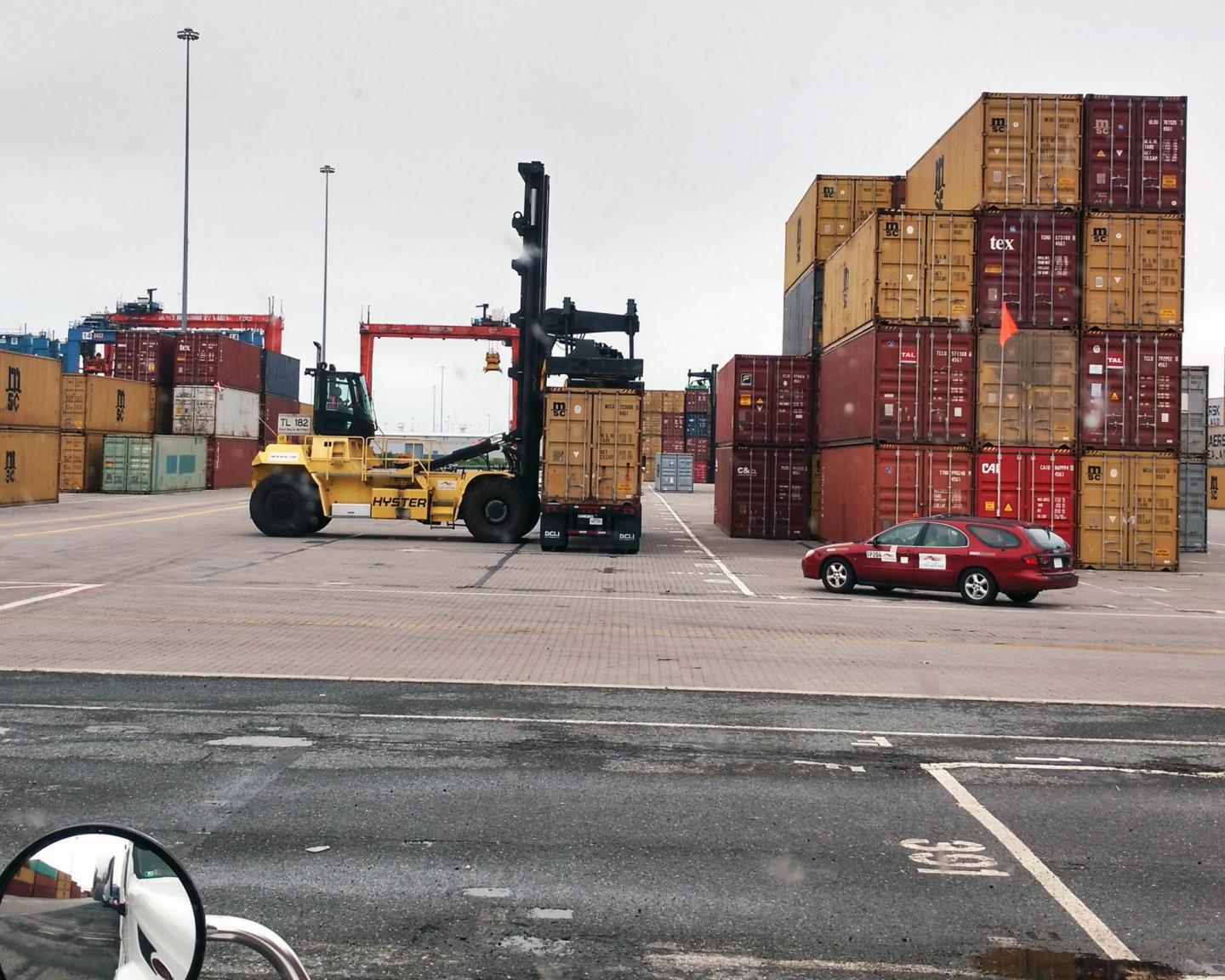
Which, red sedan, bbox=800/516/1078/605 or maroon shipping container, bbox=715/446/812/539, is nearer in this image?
red sedan, bbox=800/516/1078/605

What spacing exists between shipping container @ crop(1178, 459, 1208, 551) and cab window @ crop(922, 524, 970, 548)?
A: 18103 mm

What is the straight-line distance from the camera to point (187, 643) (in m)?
13.5

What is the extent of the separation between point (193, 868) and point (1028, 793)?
5.10 meters

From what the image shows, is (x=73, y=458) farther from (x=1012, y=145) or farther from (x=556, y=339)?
(x=1012, y=145)

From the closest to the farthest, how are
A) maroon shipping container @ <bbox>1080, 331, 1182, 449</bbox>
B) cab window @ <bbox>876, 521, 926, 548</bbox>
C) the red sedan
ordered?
the red sedan, cab window @ <bbox>876, 521, 926, 548</bbox>, maroon shipping container @ <bbox>1080, 331, 1182, 449</bbox>

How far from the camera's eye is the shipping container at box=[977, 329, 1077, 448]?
27375mm

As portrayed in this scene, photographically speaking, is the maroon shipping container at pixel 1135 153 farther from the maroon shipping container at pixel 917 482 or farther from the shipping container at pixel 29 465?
the shipping container at pixel 29 465

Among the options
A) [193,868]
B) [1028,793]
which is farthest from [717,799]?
[193,868]

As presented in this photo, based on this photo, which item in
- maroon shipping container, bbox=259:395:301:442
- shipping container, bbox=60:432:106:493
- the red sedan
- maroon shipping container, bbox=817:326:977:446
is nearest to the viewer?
the red sedan

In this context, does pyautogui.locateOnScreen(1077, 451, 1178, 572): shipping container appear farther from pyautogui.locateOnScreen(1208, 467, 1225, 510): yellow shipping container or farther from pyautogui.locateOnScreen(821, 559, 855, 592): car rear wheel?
pyautogui.locateOnScreen(1208, 467, 1225, 510): yellow shipping container

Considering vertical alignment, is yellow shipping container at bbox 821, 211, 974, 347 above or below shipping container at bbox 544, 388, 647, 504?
above

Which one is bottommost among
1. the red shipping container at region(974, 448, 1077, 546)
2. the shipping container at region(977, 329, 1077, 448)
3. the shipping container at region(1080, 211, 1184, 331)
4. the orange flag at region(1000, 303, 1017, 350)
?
the red shipping container at region(974, 448, 1077, 546)

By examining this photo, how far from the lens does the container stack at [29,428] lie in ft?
142

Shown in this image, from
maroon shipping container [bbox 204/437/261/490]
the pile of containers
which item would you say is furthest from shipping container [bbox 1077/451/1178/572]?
maroon shipping container [bbox 204/437/261/490]
